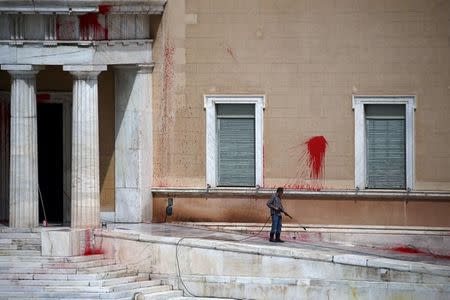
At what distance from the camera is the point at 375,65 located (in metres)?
42.1

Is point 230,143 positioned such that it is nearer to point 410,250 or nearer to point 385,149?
point 385,149

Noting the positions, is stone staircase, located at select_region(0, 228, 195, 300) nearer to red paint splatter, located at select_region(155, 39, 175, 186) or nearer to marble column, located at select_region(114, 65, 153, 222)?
marble column, located at select_region(114, 65, 153, 222)

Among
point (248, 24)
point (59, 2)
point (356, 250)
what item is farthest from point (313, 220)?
point (59, 2)

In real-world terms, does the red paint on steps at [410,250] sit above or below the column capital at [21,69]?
below

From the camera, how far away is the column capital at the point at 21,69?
4222 cm

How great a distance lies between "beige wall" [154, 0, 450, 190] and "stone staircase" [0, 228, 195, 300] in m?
4.10

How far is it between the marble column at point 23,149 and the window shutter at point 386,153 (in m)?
8.00

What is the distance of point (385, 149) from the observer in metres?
42.4

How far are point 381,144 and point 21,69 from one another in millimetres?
8740

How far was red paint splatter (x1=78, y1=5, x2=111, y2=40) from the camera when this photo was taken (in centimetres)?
4238

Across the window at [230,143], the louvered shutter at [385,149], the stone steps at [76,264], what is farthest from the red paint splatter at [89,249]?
the louvered shutter at [385,149]

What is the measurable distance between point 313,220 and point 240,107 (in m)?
3.26

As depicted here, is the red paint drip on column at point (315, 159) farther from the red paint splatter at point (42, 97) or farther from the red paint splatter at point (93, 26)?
the red paint splatter at point (42, 97)

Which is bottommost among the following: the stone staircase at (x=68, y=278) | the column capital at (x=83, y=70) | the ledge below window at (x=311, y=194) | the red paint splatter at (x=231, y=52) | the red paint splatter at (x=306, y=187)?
the stone staircase at (x=68, y=278)
